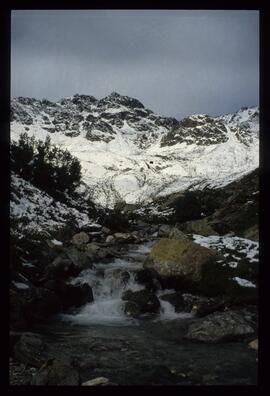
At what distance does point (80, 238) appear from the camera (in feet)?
31.2

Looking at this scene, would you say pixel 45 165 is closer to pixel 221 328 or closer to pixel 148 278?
pixel 148 278

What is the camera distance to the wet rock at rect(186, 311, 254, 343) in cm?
616

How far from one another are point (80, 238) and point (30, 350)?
4395 mm

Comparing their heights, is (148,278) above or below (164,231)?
below

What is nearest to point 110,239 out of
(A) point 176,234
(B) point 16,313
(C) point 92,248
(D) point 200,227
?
(C) point 92,248

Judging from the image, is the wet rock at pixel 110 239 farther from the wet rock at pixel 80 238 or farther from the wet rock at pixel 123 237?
the wet rock at pixel 80 238

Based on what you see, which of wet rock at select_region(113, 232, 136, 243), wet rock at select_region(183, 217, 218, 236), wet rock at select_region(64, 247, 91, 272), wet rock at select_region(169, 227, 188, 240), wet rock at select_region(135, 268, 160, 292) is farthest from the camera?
wet rock at select_region(113, 232, 136, 243)

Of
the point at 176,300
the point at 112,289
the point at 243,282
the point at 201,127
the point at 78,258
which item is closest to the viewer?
the point at 243,282

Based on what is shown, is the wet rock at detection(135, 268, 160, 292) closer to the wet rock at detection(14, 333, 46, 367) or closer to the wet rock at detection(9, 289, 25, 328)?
the wet rock at detection(9, 289, 25, 328)

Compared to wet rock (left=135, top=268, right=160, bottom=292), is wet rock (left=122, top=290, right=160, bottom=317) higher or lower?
lower

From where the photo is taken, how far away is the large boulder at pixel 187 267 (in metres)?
7.61

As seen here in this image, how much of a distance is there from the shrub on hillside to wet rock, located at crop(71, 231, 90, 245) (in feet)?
5.65

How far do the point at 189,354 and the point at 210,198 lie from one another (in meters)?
6.64

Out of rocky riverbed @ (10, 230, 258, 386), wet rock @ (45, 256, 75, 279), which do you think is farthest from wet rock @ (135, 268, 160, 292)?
wet rock @ (45, 256, 75, 279)
